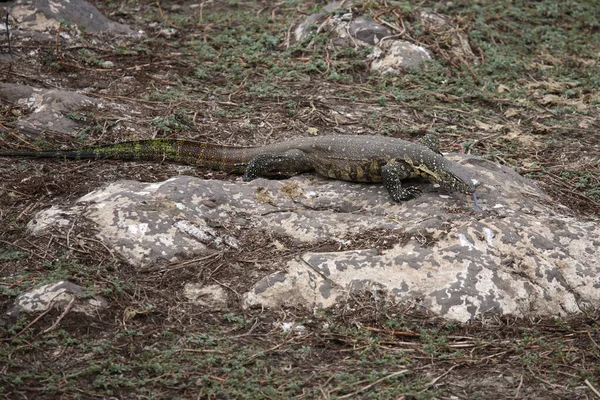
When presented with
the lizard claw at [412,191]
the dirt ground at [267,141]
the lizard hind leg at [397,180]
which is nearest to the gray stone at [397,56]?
the dirt ground at [267,141]

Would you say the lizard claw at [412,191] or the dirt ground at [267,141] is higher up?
the lizard claw at [412,191]

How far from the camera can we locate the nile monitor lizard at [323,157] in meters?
6.93

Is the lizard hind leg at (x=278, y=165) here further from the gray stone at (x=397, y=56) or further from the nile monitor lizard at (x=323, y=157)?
the gray stone at (x=397, y=56)

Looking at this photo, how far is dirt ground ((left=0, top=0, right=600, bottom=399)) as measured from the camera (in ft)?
15.8

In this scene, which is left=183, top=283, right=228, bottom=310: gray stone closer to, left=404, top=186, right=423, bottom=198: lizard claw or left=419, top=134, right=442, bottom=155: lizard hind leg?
left=404, top=186, right=423, bottom=198: lizard claw

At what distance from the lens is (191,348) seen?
5012 mm

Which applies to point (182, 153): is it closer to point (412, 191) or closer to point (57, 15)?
point (412, 191)

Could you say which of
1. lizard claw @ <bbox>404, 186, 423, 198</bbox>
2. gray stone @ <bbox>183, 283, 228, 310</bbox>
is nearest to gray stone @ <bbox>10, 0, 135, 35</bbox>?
lizard claw @ <bbox>404, 186, 423, 198</bbox>

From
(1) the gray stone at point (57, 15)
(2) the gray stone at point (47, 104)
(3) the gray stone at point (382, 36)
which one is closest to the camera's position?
(2) the gray stone at point (47, 104)

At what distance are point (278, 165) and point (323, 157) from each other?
0.55m

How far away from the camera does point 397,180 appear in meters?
6.93

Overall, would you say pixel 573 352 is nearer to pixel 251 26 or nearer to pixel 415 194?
pixel 415 194

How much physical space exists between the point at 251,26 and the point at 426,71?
128 inches

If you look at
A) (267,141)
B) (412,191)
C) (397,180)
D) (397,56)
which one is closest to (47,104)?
(267,141)
